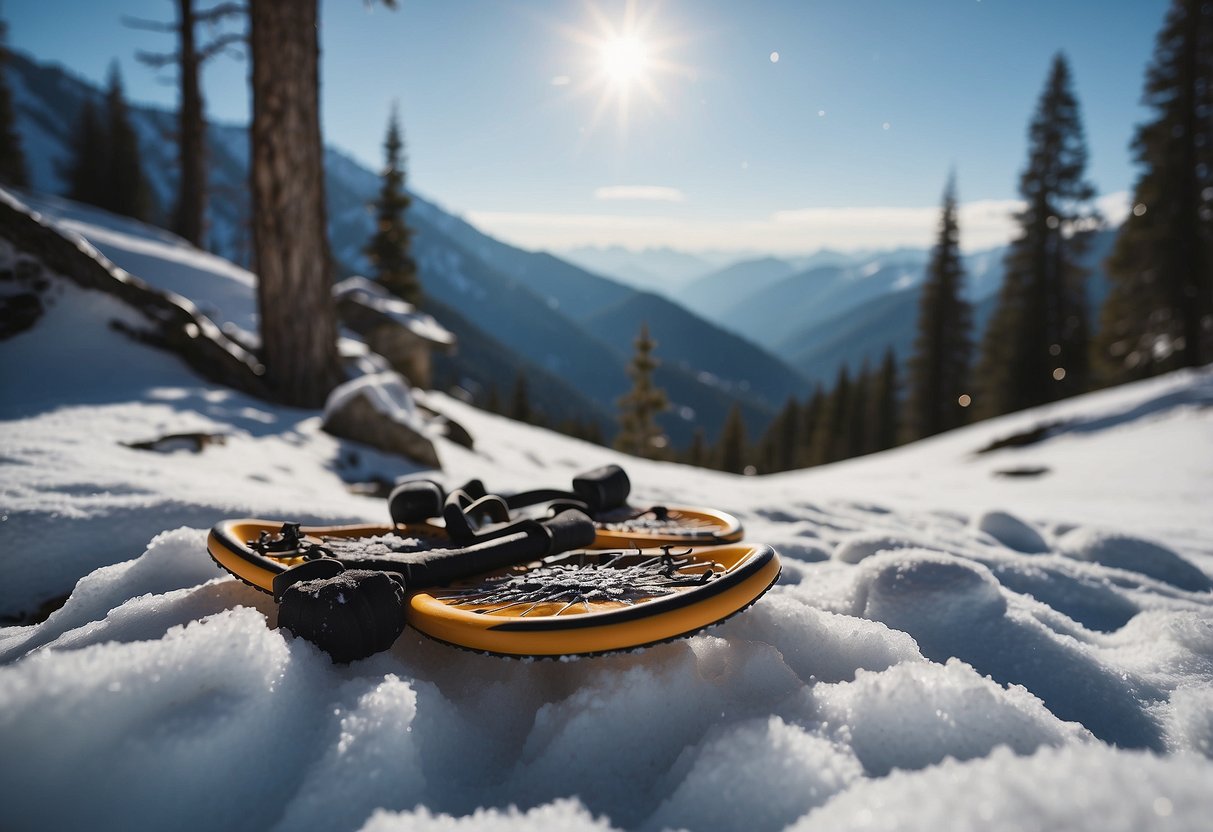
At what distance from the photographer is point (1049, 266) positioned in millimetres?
23125

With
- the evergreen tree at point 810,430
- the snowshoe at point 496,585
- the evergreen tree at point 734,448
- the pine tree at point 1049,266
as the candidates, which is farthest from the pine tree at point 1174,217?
the evergreen tree at point 734,448

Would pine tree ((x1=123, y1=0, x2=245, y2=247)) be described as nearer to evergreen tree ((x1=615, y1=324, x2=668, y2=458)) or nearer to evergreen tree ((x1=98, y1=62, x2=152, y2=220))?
evergreen tree ((x1=615, y1=324, x2=668, y2=458))

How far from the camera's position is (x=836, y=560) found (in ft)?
8.18

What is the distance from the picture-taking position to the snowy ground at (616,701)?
0.96 m

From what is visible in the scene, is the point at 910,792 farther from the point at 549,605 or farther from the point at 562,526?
the point at 562,526

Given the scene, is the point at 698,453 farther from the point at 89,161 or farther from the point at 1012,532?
the point at 1012,532

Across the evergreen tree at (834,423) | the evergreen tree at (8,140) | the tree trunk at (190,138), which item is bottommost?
the evergreen tree at (834,423)

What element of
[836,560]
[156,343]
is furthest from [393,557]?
[156,343]

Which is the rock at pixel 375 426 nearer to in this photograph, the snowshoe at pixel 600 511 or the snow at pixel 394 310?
the snowshoe at pixel 600 511

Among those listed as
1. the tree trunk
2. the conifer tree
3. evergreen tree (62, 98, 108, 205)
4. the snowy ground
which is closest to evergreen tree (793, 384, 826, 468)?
the conifer tree

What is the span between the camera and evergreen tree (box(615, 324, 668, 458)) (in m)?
27.2

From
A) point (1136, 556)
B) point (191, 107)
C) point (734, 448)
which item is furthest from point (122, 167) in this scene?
point (1136, 556)

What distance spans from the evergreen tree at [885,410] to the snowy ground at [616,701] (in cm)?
3836

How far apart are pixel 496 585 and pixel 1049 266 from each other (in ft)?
90.1
